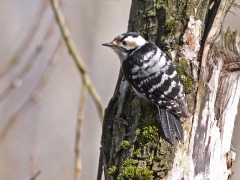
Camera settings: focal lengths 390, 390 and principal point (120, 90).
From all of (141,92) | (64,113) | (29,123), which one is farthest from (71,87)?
(141,92)

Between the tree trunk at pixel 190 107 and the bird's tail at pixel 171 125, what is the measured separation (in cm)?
5

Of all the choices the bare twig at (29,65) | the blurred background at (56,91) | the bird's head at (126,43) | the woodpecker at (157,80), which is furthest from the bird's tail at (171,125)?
the blurred background at (56,91)

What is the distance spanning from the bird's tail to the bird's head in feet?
2.23

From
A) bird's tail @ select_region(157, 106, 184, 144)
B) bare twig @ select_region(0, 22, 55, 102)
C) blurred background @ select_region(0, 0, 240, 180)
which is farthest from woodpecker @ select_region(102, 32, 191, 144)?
blurred background @ select_region(0, 0, 240, 180)

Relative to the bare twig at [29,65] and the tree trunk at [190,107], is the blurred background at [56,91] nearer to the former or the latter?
the bare twig at [29,65]

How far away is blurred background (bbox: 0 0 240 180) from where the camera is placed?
7.34 meters

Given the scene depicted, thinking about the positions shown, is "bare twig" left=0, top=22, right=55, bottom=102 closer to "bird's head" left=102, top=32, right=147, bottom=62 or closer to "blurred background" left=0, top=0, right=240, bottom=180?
"bird's head" left=102, top=32, right=147, bottom=62

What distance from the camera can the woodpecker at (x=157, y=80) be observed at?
3018mm

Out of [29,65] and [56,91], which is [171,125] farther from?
[56,91]

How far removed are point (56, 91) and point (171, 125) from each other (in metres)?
5.65

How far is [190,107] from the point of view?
10.1ft

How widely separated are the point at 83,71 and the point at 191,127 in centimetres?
94

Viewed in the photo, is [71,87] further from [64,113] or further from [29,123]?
[29,123]

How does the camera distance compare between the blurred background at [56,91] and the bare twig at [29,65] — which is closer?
the bare twig at [29,65]
